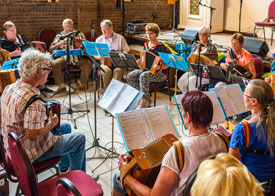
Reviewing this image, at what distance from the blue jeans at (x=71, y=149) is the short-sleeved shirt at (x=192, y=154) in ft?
4.39

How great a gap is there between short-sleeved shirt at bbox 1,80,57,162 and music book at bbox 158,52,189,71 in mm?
2559

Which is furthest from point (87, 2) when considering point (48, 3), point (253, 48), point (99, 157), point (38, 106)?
point (38, 106)

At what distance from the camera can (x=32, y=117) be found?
2.67 m

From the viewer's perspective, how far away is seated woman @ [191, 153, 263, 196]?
124 cm

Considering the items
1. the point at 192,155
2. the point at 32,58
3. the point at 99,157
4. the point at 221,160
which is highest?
the point at 32,58

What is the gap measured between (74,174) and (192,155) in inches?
42.1

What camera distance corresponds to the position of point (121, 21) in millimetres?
9000

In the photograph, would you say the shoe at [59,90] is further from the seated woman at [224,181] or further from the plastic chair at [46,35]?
the seated woman at [224,181]

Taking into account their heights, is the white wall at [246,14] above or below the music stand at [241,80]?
above

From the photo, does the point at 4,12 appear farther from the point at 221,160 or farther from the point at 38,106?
the point at 221,160

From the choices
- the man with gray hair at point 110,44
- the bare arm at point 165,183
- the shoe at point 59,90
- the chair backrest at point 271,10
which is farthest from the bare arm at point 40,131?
the chair backrest at point 271,10

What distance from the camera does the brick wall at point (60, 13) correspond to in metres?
7.21

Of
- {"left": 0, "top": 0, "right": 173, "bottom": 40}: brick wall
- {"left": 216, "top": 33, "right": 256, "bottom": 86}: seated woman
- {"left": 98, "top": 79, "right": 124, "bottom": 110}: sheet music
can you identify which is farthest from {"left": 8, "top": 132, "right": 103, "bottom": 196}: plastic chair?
{"left": 0, "top": 0, "right": 173, "bottom": 40}: brick wall

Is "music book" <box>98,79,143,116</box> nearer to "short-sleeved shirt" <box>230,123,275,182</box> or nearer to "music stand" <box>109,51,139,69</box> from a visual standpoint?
"short-sleeved shirt" <box>230,123,275,182</box>
